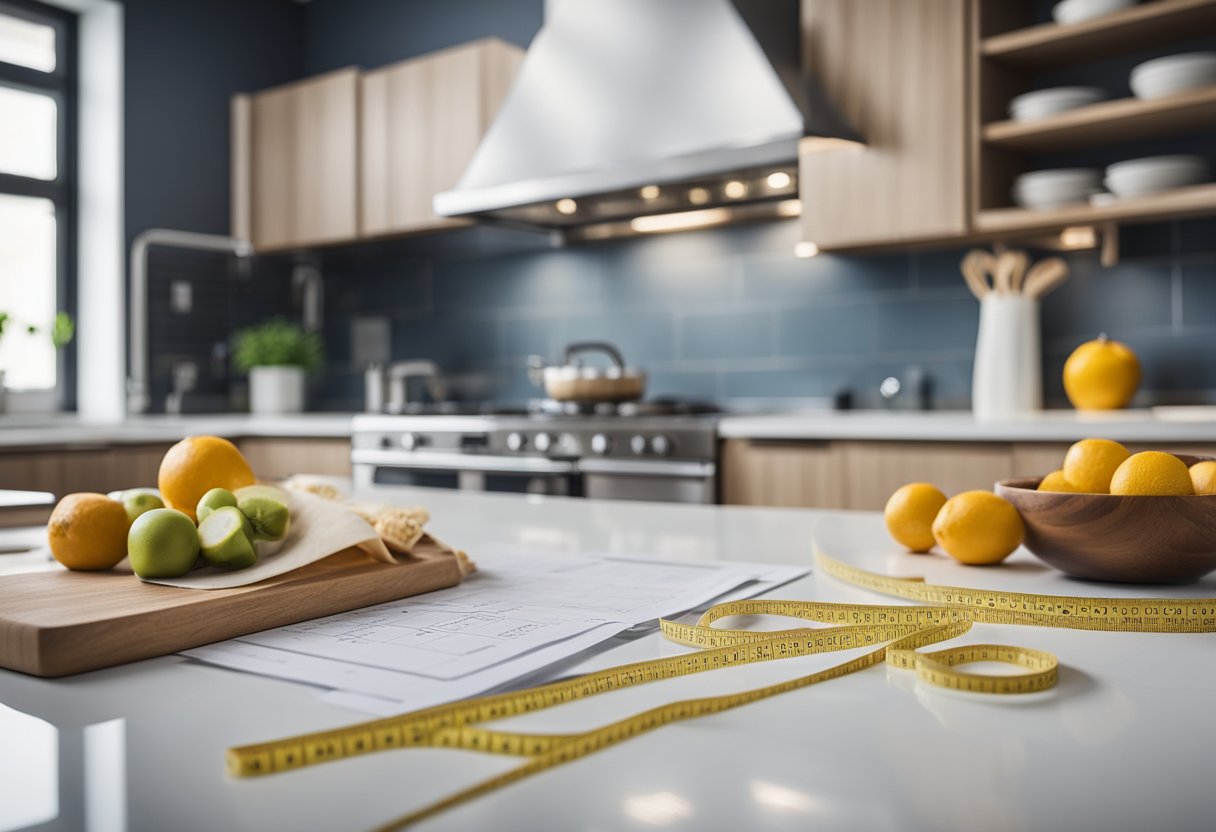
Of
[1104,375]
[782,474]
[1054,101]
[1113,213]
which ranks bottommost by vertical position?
[782,474]

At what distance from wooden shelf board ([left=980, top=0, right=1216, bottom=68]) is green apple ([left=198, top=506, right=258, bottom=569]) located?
103 inches

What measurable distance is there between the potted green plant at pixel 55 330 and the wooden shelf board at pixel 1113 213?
3.18 metres

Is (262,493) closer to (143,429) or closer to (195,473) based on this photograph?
(195,473)

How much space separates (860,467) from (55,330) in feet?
10.2

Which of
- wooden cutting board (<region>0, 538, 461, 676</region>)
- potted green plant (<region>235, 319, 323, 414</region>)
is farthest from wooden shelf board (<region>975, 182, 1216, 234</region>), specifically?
potted green plant (<region>235, 319, 323, 414</region>)

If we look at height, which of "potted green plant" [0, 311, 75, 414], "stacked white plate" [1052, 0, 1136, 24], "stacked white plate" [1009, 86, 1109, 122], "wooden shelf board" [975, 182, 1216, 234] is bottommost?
"potted green plant" [0, 311, 75, 414]

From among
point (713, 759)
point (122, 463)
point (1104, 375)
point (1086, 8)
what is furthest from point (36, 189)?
point (713, 759)

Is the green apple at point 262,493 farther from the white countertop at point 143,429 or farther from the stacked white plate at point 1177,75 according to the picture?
the white countertop at point 143,429

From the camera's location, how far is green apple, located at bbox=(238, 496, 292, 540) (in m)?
0.77

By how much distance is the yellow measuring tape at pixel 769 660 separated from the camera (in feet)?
1.46

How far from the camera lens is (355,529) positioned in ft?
2.59

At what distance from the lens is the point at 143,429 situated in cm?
345

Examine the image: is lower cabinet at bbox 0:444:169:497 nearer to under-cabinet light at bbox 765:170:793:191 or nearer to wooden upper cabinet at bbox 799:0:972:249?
under-cabinet light at bbox 765:170:793:191

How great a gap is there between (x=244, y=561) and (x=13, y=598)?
146 mm
